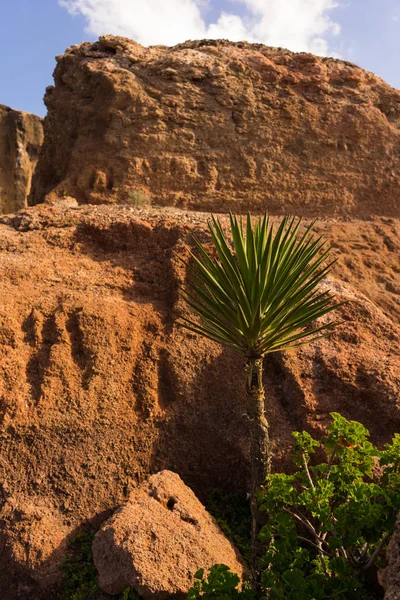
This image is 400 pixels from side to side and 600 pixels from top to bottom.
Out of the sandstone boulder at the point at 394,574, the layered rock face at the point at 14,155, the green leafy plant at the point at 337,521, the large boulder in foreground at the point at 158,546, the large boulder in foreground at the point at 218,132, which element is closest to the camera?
the sandstone boulder at the point at 394,574

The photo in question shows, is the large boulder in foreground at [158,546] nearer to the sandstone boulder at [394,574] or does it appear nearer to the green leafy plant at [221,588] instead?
the green leafy plant at [221,588]

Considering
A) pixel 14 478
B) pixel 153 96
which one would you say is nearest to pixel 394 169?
pixel 153 96

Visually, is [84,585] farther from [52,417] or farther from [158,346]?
[158,346]

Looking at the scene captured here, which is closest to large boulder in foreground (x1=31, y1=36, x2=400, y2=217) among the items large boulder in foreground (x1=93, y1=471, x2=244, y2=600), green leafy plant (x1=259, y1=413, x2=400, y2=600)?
large boulder in foreground (x1=93, y1=471, x2=244, y2=600)

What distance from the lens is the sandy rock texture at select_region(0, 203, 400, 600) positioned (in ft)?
14.9

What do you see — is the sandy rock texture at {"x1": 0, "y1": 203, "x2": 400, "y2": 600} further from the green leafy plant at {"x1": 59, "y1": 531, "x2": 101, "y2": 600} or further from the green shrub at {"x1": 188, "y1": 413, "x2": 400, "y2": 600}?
the green shrub at {"x1": 188, "y1": 413, "x2": 400, "y2": 600}

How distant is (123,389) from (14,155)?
26754 millimetres

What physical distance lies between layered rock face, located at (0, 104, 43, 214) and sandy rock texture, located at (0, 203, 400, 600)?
77.7 feet

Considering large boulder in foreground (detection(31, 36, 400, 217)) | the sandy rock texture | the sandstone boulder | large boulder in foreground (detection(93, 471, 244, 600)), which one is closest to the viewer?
the sandstone boulder

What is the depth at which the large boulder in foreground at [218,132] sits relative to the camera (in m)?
9.51

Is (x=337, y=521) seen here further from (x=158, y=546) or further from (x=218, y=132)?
(x=218, y=132)

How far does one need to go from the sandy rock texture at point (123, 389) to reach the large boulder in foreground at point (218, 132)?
3.68 metres

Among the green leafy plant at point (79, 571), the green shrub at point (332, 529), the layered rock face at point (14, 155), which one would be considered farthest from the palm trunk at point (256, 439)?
the layered rock face at point (14, 155)

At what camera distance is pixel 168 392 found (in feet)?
A: 17.3
